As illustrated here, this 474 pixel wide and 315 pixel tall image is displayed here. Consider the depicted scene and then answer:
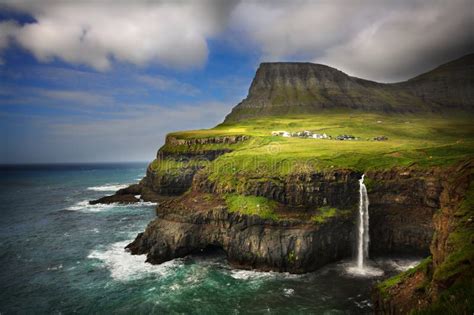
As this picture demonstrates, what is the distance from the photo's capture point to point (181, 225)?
186ft

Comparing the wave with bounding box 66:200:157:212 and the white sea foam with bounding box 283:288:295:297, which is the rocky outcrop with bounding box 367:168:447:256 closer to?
the white sea foam with bounding box 283:288:295:297

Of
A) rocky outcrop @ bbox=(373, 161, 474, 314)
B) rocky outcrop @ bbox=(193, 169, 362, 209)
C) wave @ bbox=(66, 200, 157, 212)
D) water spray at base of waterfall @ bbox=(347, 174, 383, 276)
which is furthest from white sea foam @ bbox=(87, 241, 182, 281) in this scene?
wave @ bbox=(66, 200, 157, 212)

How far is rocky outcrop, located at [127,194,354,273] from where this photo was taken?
4947 centimetres

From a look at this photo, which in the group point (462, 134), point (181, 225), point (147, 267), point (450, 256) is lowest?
point (147, 267)

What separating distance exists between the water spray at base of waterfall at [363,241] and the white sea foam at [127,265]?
99.7ft

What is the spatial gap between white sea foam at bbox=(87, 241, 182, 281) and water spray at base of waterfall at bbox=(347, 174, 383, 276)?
3039 centimetres

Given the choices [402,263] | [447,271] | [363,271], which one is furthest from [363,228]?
[447,271]

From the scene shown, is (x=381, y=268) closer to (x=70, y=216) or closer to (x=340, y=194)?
(x=340, y=194)

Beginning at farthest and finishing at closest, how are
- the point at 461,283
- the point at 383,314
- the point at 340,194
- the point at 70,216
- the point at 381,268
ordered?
the point at 70,216
the point at 340,194
the point at 381,268
the point at 383,314
the point at 461,283

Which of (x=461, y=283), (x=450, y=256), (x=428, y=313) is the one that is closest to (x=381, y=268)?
(x=450, y=256)

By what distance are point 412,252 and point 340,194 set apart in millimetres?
15902

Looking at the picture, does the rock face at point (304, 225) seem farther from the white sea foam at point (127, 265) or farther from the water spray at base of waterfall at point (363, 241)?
the white sea foam at point (127, 265)

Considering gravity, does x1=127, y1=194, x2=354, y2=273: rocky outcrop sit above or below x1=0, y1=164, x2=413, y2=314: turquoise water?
above

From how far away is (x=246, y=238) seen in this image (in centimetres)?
5206
